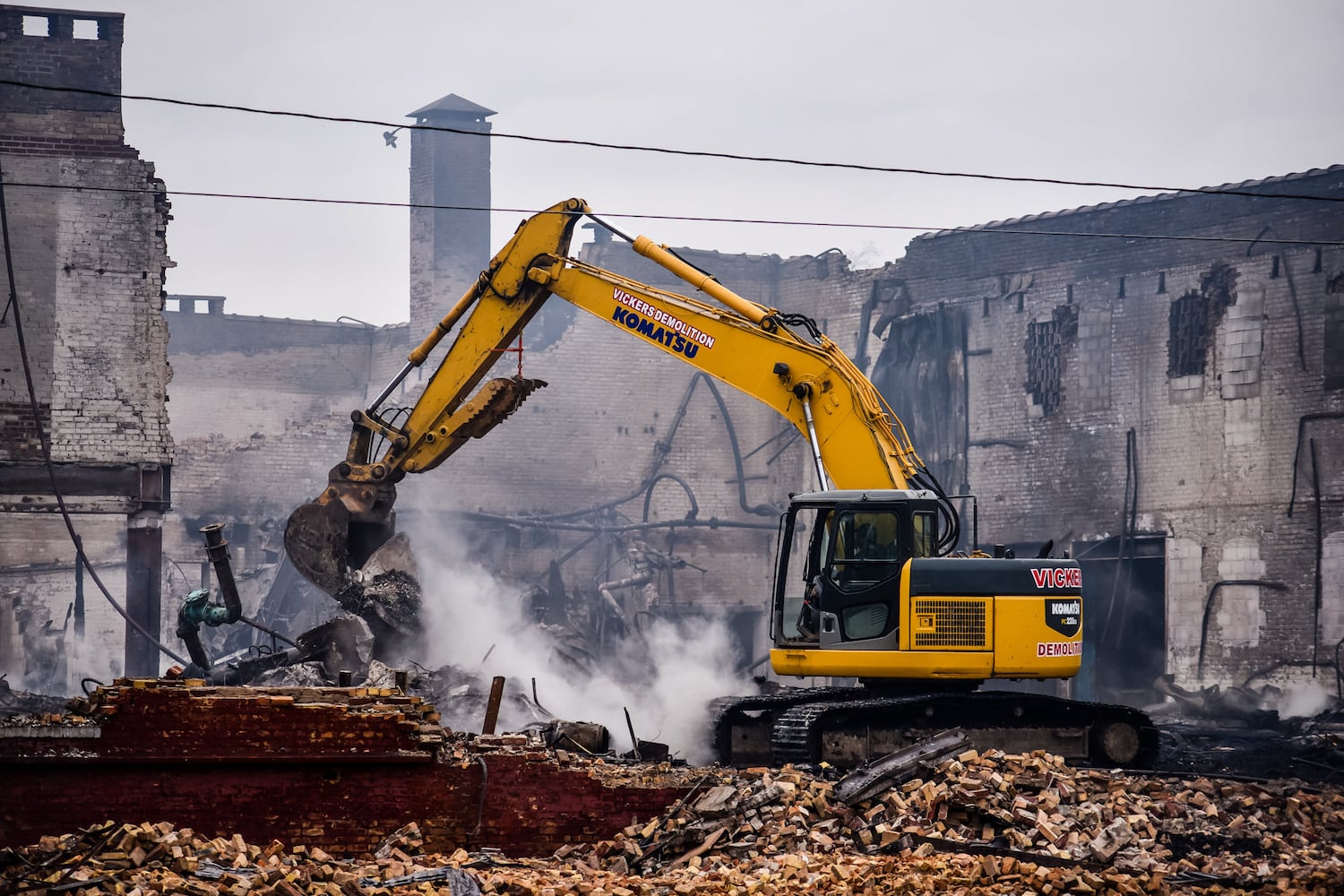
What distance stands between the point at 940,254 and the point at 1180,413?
17.4 feet

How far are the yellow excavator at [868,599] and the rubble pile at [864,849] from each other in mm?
1232

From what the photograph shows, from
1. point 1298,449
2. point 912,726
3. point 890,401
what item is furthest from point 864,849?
point 890,401

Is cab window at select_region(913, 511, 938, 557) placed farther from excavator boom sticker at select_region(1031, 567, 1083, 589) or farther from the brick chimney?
the brick chimney

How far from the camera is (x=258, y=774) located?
1028cm

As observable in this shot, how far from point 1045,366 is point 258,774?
56.5 ft

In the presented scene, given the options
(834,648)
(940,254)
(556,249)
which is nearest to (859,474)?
(834,648)

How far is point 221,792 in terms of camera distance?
1026 cm

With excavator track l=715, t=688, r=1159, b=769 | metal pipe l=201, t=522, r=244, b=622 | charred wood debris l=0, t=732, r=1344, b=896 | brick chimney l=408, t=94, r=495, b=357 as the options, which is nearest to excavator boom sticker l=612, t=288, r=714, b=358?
excavator track l=715, t=688, r=1159, b=769

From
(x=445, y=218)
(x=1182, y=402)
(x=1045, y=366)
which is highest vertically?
(x=445, y=218)

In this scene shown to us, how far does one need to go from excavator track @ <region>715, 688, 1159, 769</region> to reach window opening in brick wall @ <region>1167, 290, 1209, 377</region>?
11303mm

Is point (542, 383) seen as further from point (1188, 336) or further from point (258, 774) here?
point (1188, 336)

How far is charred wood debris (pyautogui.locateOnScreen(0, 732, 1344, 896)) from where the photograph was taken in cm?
855

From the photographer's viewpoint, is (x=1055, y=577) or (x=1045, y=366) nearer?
(x=1055, y=577)

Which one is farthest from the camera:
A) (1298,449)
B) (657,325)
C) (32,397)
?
(1298,449)
